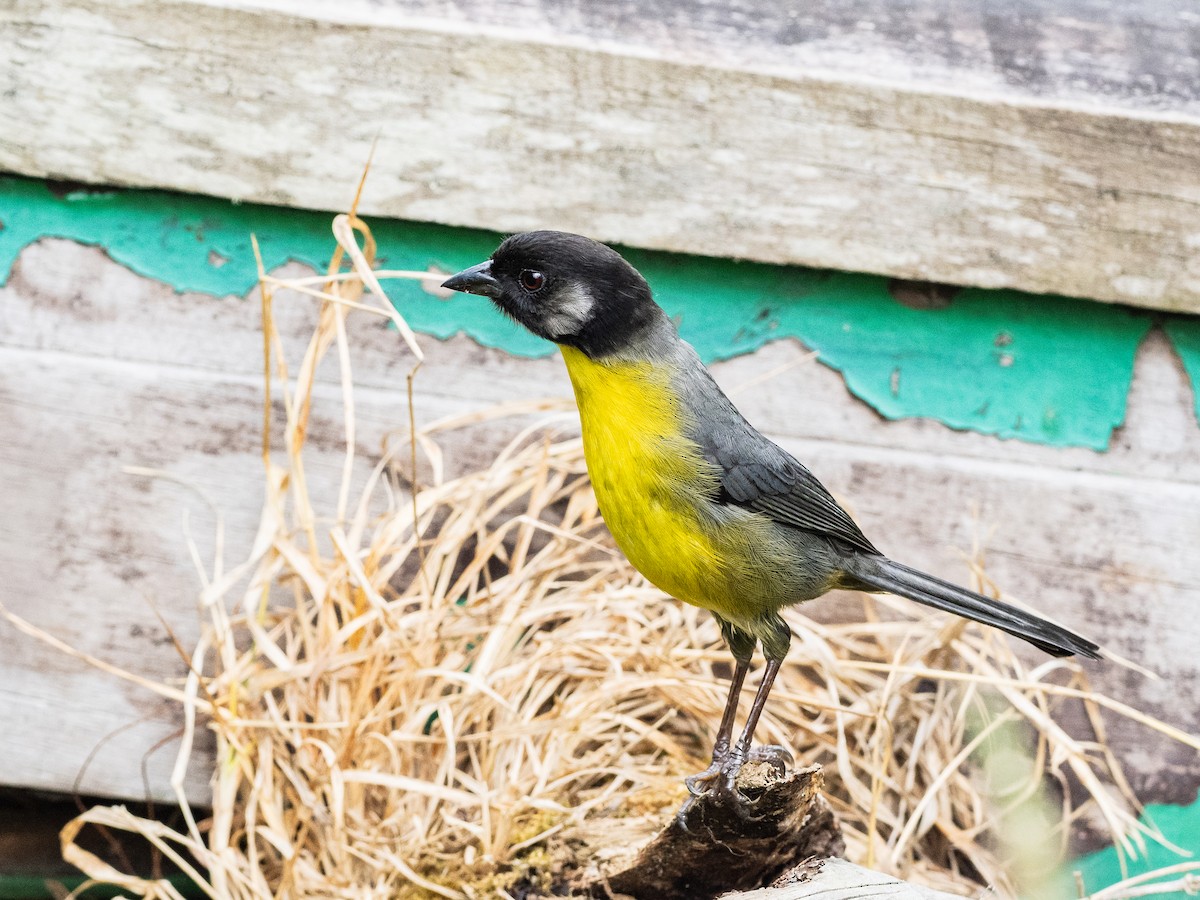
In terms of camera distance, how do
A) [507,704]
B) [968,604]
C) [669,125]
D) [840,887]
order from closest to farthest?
1. [840,887]
2. [968,604]
3. [507,704]
4. [669,125]

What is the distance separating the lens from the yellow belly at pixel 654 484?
1.74m

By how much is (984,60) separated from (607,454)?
3.91ft

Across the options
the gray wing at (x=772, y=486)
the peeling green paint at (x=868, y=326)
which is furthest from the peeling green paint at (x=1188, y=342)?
the gray wing at (x=772, y=486)

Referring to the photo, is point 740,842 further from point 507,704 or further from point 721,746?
point 507,704

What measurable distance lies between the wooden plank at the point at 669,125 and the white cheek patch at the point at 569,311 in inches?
23.1

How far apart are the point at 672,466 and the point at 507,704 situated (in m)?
0.55

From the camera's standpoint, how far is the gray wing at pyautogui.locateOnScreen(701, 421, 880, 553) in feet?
5.90

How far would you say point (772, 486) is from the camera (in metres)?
1.84

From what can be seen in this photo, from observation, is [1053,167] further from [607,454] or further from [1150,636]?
[607,454]

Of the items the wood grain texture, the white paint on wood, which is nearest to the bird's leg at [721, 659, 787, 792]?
the white paint on wood

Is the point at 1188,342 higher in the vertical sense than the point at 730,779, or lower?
higher

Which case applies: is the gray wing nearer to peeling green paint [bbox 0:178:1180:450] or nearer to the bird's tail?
the bird's tail

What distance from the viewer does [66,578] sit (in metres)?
2.36

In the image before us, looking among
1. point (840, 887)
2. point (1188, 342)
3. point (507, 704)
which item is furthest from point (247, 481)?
point (1188, 342)
